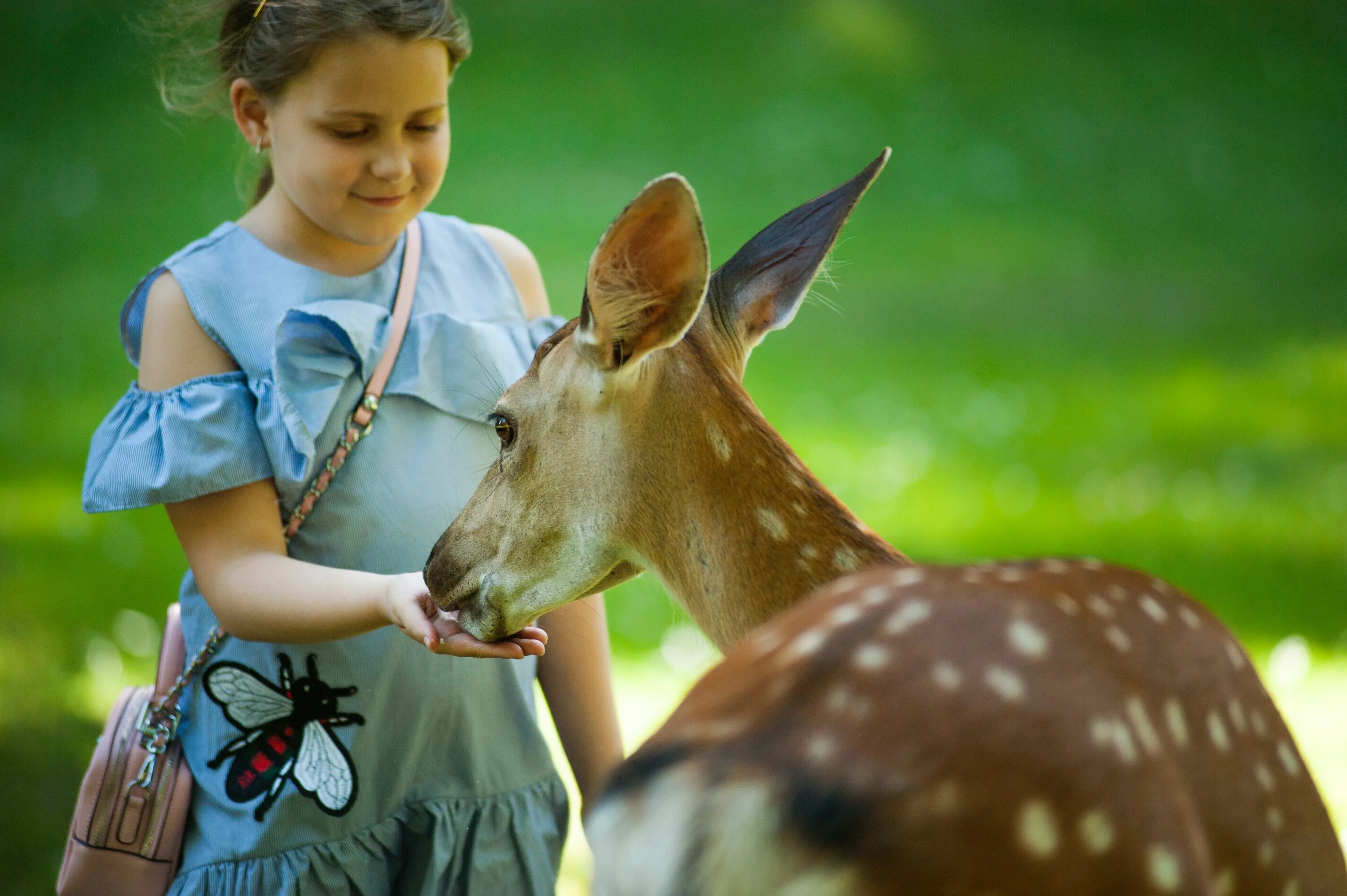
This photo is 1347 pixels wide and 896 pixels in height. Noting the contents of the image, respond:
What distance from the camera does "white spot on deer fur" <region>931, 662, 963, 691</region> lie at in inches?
52.6

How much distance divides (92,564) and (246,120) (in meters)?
3.14

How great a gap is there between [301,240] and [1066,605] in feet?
5.21

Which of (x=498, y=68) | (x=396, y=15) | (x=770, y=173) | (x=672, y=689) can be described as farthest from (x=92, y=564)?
(x=498, y=68)

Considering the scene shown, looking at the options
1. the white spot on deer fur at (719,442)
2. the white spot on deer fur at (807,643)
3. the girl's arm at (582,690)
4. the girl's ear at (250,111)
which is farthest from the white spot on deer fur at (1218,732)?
the girl's ear at (250,111)

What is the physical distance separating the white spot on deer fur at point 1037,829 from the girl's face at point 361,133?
1.61 m

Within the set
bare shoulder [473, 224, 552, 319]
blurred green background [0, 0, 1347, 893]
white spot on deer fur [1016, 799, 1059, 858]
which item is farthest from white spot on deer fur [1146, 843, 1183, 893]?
blurred green background [0, 0, 1347, 893]

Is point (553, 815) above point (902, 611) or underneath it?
underneath

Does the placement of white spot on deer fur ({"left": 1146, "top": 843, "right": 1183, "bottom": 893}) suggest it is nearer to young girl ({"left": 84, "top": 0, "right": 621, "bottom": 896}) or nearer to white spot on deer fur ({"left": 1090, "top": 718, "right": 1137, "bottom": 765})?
white spot on deer fur ({"left": 1090, "top": 718, "right": 1137, "bottom": 765})

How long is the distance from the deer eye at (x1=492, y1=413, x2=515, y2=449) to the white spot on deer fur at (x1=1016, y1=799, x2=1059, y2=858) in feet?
3.70

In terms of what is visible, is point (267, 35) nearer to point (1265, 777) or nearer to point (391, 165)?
point (391, 165)

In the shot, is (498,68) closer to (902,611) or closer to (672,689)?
(672,689)

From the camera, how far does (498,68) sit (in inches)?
417

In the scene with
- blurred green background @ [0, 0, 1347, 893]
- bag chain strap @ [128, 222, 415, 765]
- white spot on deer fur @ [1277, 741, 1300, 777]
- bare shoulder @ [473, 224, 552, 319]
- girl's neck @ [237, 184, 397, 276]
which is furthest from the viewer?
blurred green background @ [0, 0, 1347, 893]

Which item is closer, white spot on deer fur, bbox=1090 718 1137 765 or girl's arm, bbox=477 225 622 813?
white spot on deer fur, bbox=1090 718 1137 765
